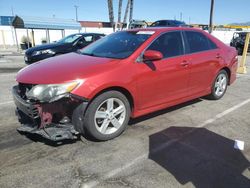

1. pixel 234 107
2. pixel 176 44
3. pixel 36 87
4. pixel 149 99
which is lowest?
pixel 234 107

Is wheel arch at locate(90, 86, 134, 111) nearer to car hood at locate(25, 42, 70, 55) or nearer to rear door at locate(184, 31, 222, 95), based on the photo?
rear door at locate(184, 31, 222, 95)

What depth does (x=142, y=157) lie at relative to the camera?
3375 millimetres

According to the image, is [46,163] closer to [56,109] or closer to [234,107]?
[56,109]

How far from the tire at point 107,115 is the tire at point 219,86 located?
8.63ft

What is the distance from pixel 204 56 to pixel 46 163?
357cm

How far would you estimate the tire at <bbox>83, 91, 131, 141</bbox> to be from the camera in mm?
3557

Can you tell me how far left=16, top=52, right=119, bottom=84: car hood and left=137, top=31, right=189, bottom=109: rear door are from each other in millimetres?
571

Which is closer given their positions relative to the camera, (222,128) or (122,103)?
(122,103)

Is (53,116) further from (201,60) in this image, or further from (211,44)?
(211,44)

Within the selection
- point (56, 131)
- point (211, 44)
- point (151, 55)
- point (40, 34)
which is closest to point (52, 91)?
point (56, 131)

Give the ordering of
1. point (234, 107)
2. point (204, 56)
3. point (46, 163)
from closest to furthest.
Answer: point (46, 163) < point (204, 56) < point (234, 107)

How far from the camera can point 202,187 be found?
2.76 metres

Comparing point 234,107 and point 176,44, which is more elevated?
point 176,44

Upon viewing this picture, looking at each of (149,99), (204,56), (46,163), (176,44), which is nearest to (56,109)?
(46,163)
